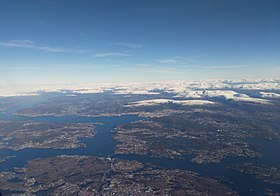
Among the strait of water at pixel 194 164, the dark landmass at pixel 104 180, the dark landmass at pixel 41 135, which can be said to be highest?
the dark landmass at pixel 41 135

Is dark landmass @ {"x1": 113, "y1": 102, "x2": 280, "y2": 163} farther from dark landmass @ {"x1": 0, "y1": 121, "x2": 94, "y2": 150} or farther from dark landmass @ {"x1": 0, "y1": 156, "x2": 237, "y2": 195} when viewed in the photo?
dark landmass @ {"x1": 0, "y1": 121, "x2": 94, "y2": 150}

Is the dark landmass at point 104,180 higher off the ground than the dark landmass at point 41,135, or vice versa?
the dark landmass at point 41,135

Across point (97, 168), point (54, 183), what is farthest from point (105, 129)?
point (54, 183)

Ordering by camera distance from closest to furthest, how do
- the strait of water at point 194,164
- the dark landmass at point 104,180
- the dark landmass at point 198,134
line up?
the dark landmass at point 104,180 < the strait of water at point 194,164 < the dark landmass at point 198,134

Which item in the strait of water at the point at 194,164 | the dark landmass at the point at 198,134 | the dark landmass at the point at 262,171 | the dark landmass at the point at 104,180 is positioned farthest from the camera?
the dark landmass at the point at 198,134

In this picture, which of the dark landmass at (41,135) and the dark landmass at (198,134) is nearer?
the dark landmass at (198,134)

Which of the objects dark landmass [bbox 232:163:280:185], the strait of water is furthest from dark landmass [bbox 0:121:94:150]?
dark landmass [bbox 232:163:280:185]

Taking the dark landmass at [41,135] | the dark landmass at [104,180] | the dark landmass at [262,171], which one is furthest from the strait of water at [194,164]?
the dark landmass at [41,135]

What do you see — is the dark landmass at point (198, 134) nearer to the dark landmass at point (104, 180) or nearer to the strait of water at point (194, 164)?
the strait of water at point (194, 164)
